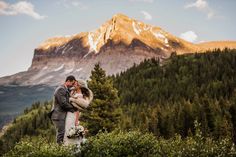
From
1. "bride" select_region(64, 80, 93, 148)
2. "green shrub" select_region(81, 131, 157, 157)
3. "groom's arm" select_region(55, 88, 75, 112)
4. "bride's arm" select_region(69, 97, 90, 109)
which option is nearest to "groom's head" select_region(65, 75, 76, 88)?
"bride" select_region(64, 80, 93, 148)

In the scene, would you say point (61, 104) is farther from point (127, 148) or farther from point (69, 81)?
point (127, 148)

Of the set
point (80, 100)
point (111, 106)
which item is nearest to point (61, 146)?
point (80, 100)

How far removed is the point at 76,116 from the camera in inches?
608

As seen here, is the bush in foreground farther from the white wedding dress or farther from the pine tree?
the pine tree

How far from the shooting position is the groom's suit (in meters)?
15.0

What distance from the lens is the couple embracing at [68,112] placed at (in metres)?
14.9

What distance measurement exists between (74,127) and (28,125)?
17467cm

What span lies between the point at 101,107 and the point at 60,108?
3154 centimetres

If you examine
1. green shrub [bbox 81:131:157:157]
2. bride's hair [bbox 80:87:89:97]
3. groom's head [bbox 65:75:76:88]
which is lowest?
green shrub [bbox 81:131:157:157]

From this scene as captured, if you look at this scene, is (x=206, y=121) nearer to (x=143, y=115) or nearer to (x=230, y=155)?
(x=143, y=115)

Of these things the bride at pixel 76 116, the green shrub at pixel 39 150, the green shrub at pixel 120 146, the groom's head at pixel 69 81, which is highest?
the groom's head at pixel 69 81

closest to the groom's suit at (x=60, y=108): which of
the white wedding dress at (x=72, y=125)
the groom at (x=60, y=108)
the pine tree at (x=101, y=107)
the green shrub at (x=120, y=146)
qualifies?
the groom at (x=60, y=108)

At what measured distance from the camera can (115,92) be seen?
1896 inches

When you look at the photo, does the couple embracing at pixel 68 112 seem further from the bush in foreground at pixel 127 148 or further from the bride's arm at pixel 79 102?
the bush in foreground at pixel 127 148
